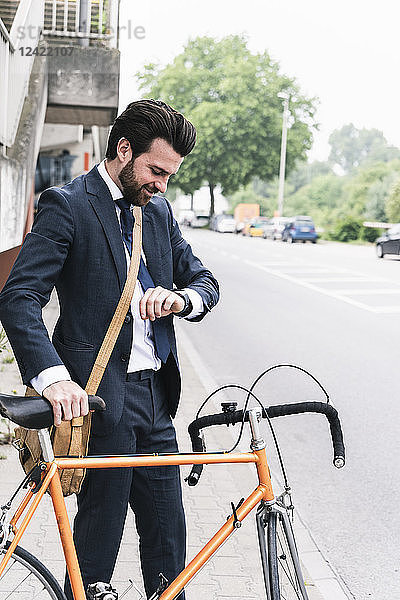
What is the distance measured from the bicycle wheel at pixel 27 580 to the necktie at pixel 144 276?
680 millimetres

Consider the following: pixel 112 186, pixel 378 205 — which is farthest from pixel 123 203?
pixel 378 205

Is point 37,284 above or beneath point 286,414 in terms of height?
above

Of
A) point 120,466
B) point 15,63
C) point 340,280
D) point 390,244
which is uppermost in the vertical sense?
point 15,63

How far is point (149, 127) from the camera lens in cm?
252

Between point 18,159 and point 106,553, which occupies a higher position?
point 18,159

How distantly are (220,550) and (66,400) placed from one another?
7.22 feet

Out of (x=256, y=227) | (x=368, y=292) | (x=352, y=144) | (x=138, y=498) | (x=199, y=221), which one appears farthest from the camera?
(x=352, y=144)

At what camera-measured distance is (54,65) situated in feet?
36.3

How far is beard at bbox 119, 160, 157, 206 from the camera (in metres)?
2.59

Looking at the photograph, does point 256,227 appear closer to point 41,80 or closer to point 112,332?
point 41,80

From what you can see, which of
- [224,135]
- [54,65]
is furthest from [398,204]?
[54,65]

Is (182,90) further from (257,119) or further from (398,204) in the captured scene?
(398,204)

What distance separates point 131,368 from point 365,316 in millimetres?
11413

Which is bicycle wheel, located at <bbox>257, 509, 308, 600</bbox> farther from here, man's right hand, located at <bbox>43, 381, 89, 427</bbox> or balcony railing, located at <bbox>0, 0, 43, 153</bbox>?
balcony railing, located at <bbox>0, 0, 43, 153</bbox>
